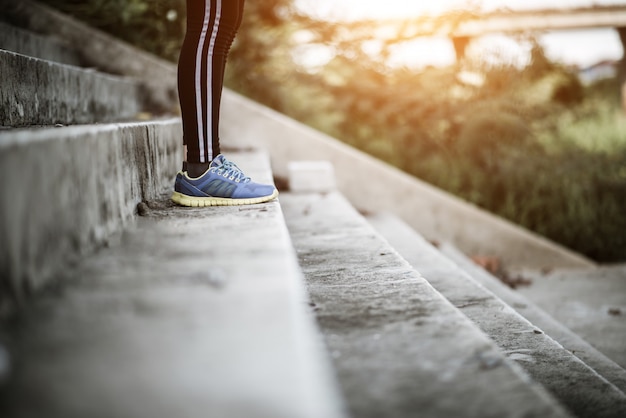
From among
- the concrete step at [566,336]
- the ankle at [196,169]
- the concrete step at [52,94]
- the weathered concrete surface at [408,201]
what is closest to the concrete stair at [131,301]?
the ankle at [196,169]

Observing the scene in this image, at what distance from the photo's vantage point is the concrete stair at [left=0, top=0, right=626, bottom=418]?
0.96 metres

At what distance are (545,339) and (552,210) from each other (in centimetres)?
379

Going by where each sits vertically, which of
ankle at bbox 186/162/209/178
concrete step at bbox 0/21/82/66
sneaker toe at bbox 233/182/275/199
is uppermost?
concrete step at bbox 0/21/82/66

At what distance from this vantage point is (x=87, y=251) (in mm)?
1526

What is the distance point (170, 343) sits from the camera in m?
1.06

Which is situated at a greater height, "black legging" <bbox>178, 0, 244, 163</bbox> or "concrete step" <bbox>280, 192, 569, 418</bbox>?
"black legging" <bbox>178, 0, 244, 163</bbox>

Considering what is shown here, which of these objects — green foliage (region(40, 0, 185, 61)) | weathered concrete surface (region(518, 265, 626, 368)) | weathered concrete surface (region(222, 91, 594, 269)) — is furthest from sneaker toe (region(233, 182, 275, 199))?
green foliage (region(40, 0, 185, 61))

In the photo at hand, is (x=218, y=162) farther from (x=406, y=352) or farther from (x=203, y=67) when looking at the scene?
(x=406, y=352)

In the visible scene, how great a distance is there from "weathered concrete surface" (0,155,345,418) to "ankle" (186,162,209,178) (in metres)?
0.84

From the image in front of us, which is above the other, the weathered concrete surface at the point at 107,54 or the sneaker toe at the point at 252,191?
the weathered concrete surface at the point at 107,54

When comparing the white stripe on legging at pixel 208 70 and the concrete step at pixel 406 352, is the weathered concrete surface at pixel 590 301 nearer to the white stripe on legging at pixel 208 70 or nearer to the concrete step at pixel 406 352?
the concrete step at pixel 406 352

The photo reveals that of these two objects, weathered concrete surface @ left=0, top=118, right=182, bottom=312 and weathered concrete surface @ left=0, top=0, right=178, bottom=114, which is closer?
weathered concrete surface @ left=0, top=118, right=182, bottom=312

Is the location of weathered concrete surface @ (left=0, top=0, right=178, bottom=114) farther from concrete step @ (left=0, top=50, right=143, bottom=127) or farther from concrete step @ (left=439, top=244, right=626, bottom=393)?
concrete step @ (left=439, top=244, right=626, bottom=393)

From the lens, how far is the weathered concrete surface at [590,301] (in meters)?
3.35
